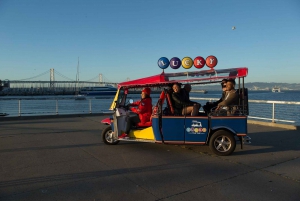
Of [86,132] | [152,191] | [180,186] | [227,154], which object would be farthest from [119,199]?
[86,132]

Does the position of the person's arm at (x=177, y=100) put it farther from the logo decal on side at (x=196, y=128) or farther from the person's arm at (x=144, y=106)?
the person's arm at (x=144, y=106)

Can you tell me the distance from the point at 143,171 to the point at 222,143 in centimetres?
224

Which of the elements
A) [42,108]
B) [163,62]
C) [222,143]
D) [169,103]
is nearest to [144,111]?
[169,103]

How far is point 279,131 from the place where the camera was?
9.12 metres

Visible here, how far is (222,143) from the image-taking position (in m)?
5.90

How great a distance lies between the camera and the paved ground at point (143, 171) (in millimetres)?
3725

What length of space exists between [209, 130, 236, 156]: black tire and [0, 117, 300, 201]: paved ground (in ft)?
0.62

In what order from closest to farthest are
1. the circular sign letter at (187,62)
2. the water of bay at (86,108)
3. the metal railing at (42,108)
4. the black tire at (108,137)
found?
the circular sign letter at (187,62) → the black tire at (108,137) → the water of bay at (86,108) → the metal railing at (42,108)

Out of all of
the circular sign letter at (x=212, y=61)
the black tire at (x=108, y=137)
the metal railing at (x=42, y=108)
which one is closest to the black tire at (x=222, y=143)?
the circular sign letter at (x=212, y=61)

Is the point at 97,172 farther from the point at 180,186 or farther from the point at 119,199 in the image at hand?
the point at 180,186

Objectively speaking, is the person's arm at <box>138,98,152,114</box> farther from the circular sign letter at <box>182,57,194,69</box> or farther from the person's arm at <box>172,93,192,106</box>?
the circular sign letter at <box>182,57,194,69</box>

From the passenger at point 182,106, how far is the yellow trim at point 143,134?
2.83 ft

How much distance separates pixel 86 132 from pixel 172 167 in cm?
495

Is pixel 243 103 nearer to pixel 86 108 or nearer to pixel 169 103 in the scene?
pixel 169 103
